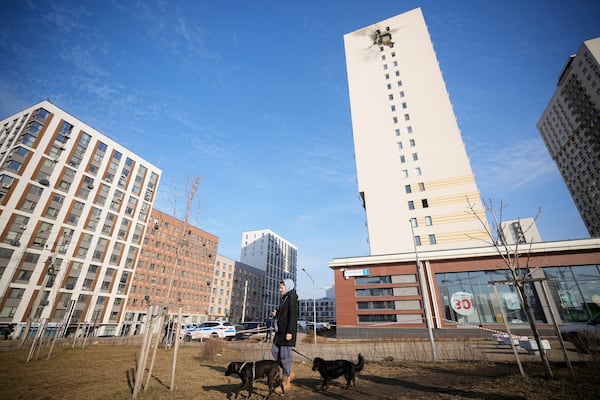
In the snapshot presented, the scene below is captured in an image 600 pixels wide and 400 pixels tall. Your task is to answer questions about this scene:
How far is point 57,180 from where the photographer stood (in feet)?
135

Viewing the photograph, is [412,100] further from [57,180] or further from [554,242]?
[57,180]

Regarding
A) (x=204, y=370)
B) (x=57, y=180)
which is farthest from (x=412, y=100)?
(x=57, y=180)

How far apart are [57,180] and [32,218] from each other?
692 centimetres

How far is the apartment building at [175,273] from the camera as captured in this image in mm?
49938

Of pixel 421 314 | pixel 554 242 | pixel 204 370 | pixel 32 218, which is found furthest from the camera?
pixel 32 218

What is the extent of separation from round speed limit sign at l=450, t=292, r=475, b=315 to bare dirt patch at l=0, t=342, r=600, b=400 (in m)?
15.2

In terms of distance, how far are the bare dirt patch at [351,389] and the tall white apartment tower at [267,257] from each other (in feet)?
282

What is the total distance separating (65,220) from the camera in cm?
4097

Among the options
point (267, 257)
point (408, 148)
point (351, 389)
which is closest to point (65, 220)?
point (351, 389)

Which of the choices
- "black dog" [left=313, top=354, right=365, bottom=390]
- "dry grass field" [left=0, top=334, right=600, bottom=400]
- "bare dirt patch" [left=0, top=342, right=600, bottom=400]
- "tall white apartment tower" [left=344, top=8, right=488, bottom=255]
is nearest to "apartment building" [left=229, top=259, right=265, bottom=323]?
"tall white apartment tower" [left=344, top=8, right=488, bottom=255]

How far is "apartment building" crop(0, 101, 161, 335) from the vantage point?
35.5 meters

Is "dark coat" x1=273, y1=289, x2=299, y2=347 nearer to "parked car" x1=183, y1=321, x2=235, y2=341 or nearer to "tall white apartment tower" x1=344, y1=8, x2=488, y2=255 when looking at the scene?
"parked car" x1=183, y1=321, x2=235, y2=341

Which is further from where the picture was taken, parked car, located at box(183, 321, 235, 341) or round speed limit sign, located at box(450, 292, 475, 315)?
parked car, located at box(183, 321, 235, 341)

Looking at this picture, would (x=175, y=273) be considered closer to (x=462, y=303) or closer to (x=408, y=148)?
(x=408, y=148)
